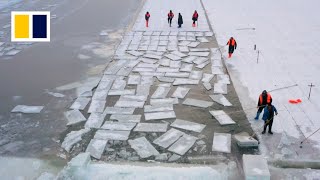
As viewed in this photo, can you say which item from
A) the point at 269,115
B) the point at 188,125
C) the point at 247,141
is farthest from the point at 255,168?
the point at 188,125

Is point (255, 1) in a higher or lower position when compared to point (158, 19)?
higher

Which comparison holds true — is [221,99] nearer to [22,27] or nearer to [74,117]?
[74,117]

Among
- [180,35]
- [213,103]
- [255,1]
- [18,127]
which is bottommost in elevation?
[18,127]

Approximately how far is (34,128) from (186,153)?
5101 millimetres

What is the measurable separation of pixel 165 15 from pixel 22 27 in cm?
997

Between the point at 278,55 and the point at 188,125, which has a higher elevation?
the point at 278,55

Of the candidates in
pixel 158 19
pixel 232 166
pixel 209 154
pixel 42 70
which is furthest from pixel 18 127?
pixel 158 19

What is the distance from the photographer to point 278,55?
16828 millimetres

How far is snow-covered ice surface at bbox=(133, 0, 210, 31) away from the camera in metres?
22.2

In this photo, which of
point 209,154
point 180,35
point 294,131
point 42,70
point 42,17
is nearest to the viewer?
point 209,154

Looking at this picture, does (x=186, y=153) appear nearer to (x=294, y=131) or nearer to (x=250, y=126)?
(x=250, y=126)

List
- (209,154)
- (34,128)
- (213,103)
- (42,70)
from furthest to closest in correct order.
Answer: (42,70) → (213,103) → (34,128) → (209,154)

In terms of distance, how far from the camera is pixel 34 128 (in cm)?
1131

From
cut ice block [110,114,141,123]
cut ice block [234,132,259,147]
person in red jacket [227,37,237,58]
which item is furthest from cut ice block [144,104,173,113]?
person in red jacket [227,37,237,58]
